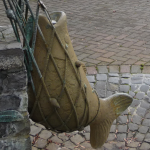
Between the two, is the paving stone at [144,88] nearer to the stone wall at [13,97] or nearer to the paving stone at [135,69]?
the paving stone at [135,69]

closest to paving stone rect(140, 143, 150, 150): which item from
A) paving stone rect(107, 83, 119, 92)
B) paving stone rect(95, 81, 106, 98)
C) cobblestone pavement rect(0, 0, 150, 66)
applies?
paving stone rect(95, 81, 106, 98)

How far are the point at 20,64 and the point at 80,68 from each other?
61cm

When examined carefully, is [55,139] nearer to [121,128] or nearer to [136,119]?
[121,128]

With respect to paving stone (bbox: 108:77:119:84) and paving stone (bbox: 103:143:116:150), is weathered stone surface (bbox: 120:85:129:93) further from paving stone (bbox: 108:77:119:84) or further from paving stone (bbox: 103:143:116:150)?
paving stone (bbox: 103:143:116:150)

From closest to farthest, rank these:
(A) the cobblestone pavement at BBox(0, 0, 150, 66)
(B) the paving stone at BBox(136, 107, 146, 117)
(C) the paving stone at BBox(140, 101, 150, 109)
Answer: (B) the paving stone at BBox(136, 107, 146, 117), (C) the paving stone at BBox(140, 101, 150, 109), (A) the cobblestone pavement at BBox(0, 0, 150, 66)

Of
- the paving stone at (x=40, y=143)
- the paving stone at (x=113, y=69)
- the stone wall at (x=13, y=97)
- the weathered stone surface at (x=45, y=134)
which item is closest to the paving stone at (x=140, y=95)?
the paving stone at (x=113, y=69)

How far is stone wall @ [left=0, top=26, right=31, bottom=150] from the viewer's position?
1.70 metres

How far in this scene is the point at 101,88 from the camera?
406 cm

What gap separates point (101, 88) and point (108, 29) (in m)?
2.77

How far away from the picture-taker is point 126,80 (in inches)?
168

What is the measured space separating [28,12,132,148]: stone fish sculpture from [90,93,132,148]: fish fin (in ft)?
0.45

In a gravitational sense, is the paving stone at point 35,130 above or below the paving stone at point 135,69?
above

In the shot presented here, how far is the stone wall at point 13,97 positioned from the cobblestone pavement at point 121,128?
108 cm

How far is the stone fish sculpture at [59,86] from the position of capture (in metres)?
1.94
